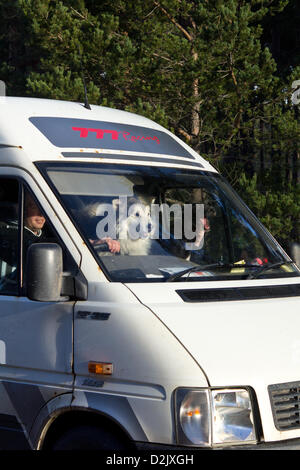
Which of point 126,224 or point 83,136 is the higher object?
point 83,136

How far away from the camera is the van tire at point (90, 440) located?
163 inches

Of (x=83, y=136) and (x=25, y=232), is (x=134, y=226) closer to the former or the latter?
(x=25, y=232)

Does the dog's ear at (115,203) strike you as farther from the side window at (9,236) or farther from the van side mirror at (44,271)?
the van side mirror at (44,271)

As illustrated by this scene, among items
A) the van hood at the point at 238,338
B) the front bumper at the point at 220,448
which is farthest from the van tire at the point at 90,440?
the van hood at the point at 238,338

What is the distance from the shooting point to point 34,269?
4.25m

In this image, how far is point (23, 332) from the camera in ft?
15.1

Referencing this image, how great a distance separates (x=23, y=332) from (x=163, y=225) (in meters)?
1.10

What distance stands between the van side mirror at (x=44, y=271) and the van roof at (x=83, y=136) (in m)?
0.82

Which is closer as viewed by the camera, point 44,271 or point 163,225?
point 44,271

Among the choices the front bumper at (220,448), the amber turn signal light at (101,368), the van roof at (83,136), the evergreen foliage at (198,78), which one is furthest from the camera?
the evergreen foliage at (198,78)

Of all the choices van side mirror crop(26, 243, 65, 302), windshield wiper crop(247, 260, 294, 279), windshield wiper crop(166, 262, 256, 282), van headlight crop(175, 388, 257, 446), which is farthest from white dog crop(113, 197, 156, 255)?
van headlight crop(175, 388, 257, 446)

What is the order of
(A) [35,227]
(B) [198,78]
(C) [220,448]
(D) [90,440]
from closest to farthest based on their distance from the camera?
1. (C) [220,448]
2. (D) [90,440]
3. (A) [35,227]
4. (B) [198,78]

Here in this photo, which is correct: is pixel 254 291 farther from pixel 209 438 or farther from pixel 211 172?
pixel 211 172

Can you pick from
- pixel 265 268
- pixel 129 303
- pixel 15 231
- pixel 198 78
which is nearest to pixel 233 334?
pixel 129 303
